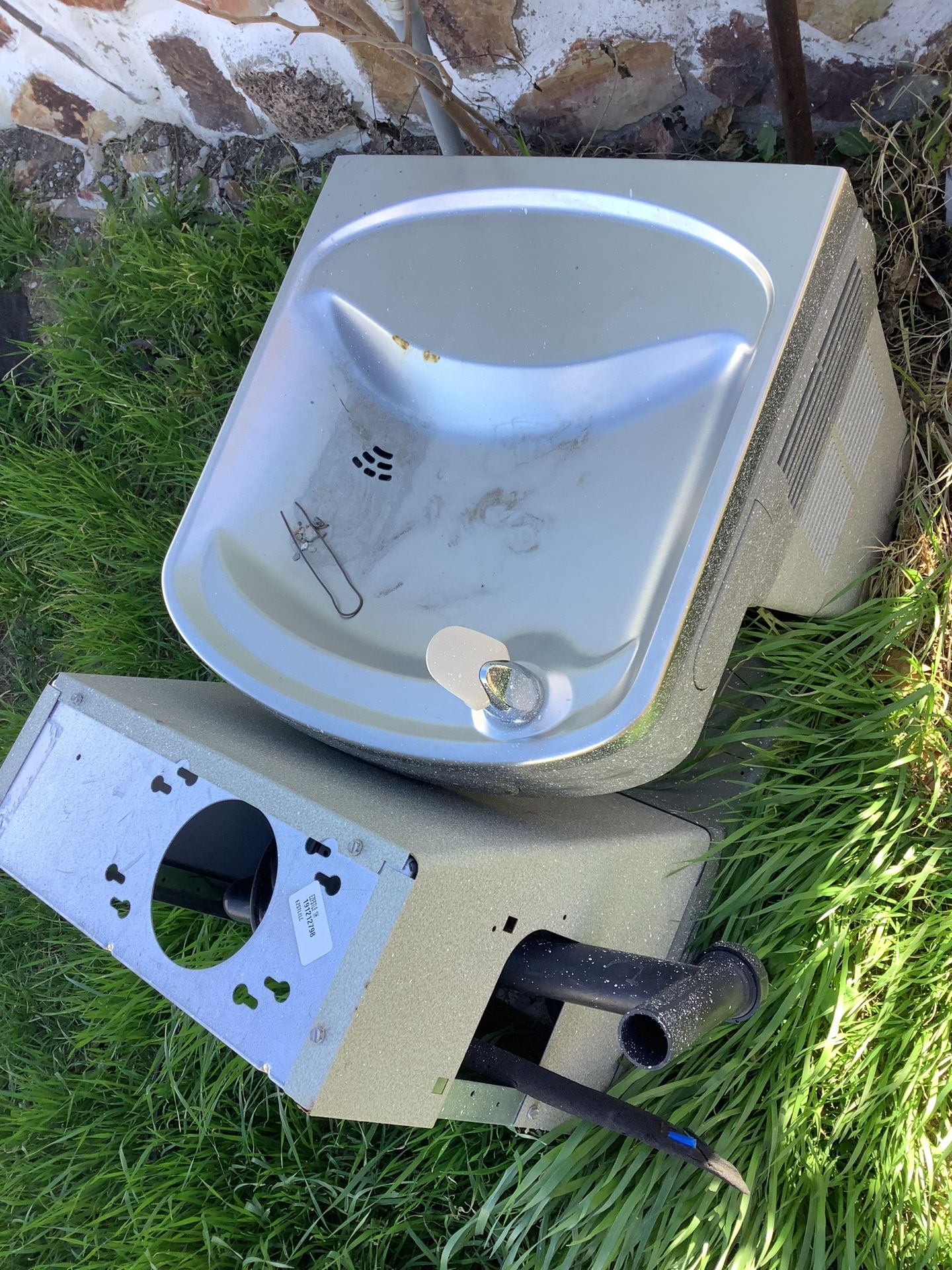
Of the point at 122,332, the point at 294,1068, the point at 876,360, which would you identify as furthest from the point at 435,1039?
the point at 122,332

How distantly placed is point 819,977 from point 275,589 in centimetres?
90

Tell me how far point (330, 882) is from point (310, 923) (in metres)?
0.04

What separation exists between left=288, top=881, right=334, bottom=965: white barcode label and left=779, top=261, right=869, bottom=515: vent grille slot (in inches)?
25.5

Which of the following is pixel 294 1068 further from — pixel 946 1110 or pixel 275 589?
pixel 946 1110

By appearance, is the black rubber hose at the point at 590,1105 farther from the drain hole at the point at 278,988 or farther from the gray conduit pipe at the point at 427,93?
the gray conduit pipe at the point at 427,93

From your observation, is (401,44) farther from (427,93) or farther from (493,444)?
(493,444)

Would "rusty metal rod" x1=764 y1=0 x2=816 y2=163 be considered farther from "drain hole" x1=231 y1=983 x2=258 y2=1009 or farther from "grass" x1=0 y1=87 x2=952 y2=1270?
"drain hole" x1=231 y1=983 x2=258 y2=1009

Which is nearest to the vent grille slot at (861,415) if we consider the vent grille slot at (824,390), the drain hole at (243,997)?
the vent grille slot at (824,390)

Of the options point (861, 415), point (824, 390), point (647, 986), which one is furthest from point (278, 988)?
point (861, 415)

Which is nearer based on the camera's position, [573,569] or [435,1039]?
[435,1039]

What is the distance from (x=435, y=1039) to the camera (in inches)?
37.7

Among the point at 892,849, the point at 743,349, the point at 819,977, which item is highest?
the point at 743,349

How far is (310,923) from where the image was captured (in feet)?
3.05

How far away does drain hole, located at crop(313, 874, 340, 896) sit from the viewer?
923 mm
